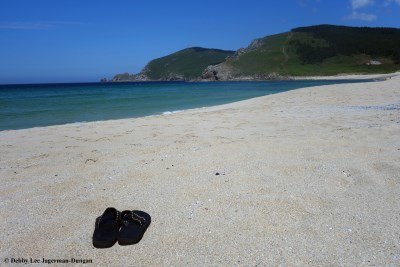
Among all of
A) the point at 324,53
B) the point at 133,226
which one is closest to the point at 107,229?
the point at 133,226

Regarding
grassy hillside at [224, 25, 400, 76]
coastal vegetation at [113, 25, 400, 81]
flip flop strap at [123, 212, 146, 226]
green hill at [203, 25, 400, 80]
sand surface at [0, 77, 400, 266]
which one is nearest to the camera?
sand surface at [0, 77, 400, 266]

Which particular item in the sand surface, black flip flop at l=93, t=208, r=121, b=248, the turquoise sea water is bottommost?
the turquoise sea water

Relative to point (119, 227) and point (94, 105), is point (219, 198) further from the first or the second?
point (94, 105)

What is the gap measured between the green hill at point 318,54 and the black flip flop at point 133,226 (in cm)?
11803

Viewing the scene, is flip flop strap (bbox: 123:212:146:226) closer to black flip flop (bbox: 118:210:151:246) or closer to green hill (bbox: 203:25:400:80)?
black flip flop (bbox: 118:210:151:246)

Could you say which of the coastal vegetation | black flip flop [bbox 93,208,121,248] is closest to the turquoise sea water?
black flip flop [bbox 93,208,121,248]

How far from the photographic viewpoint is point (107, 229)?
3369 mm

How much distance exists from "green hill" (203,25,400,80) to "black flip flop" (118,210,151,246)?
118m

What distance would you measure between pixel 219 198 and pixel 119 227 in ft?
4.31

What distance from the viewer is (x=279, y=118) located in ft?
36.1

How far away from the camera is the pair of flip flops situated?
10.6 feet

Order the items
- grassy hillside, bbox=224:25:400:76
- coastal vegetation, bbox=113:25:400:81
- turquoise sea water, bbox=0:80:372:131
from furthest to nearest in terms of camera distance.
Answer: grassy hillside, bbox=224:25:400:76 → coastal vegetation, bbox=113:25:400:81 → turquoise sea water, bbox=0:80:372:131

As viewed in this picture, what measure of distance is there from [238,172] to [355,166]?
1862 mm

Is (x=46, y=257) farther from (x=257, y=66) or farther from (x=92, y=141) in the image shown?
(x=257, y=66)
